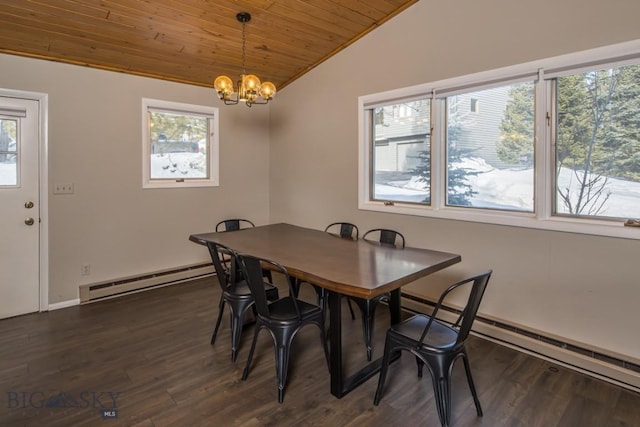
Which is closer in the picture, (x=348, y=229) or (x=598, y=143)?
(x=598, y=143)

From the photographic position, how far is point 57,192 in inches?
140

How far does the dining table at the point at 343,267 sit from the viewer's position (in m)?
1.97

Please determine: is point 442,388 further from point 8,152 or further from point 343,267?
point 8,152

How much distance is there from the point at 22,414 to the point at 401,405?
213cm

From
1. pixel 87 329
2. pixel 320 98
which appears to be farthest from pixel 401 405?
pixel 320 98

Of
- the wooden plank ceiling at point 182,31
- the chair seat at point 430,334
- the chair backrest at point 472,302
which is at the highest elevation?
the wooden plank ceiling at point 182,31

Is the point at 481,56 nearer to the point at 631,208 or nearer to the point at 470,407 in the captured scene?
the point at 631,208

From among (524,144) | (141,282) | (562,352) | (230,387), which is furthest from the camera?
(141,282)

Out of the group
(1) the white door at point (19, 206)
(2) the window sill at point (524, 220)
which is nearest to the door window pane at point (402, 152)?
(2) the window sill at point (524, 220)

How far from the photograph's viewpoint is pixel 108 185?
3.88 meters

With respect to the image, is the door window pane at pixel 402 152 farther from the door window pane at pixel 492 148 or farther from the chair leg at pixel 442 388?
the chair leg at pixel 442 388

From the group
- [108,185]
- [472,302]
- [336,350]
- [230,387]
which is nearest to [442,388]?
[472,302]
